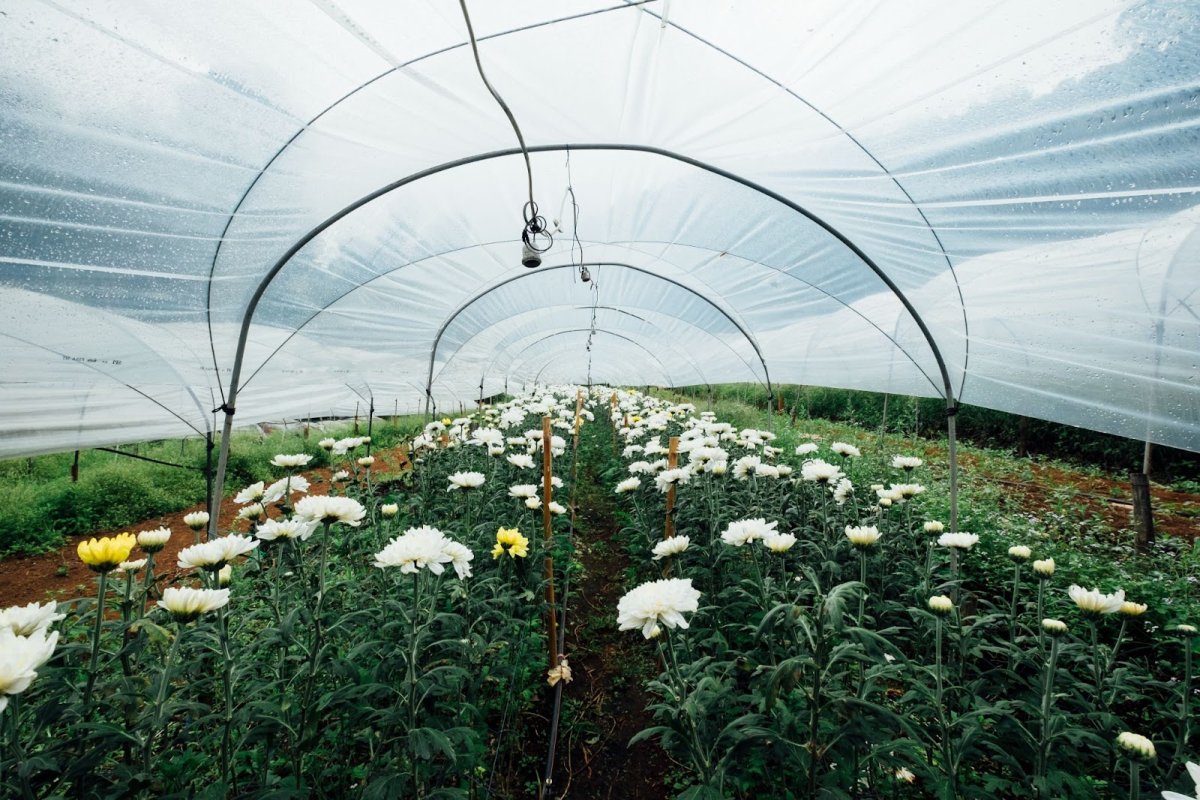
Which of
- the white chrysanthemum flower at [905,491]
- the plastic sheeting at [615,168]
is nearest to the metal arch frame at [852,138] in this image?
the plastic sheeting at [615,168]

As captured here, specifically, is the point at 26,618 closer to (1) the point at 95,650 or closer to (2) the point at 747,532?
(1) the point at 95,650

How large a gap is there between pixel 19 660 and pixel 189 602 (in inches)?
18.5

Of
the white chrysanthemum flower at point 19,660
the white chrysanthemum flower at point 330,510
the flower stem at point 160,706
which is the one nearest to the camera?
the white chrysanthemum flower at point 19,660

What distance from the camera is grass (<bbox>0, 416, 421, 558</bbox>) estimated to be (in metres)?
6.45

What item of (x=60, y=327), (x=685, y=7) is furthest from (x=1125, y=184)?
(x=60, y=327)

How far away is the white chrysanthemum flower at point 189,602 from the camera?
4.17 ft

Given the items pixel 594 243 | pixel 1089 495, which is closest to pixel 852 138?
pixel 594 243

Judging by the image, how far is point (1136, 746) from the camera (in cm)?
129

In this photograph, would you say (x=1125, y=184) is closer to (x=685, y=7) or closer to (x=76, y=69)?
(x=685, y=7)

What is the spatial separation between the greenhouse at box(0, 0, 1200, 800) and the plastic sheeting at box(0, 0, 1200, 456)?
0.02 m

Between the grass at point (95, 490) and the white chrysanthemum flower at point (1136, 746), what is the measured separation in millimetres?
9992

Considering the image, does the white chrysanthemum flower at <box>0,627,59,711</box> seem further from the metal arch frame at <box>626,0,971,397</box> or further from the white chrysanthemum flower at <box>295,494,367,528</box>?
the metal arch frame at <box>626,0,971,397</box>

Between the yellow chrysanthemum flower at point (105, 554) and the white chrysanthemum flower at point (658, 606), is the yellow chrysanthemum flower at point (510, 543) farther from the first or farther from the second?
the yellow chrysanthemum flower at point (105, 554)

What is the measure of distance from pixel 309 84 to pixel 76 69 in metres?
0.96
